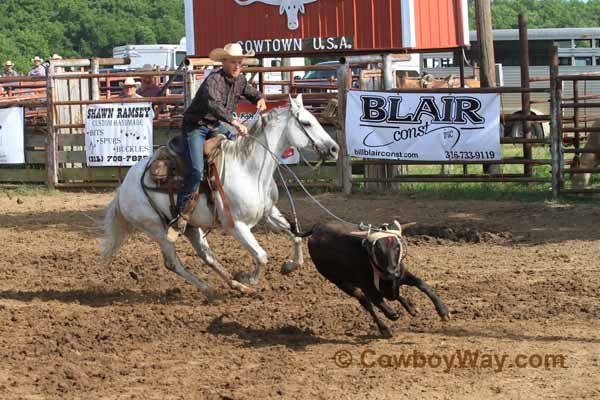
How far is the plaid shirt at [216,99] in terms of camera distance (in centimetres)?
892

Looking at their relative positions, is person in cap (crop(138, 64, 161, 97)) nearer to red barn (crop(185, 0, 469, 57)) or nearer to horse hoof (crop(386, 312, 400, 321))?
red barn (crop(185, 0, 469, 57))

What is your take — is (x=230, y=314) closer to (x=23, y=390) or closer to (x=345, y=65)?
(x=23, y=390)

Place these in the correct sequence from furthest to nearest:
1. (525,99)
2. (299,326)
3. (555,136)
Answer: (525,99) < (555,136) < (299,326)

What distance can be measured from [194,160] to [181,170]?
13.0 inches

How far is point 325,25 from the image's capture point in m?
17.1

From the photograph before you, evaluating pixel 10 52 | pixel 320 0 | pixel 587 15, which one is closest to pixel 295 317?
pixel 320 0

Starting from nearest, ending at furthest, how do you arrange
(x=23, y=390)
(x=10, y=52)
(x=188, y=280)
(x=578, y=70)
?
(x=23, y=390) → (x=188, y=280) → (x=578, y=70) → (x=10, y=52)

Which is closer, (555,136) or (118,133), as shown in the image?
(555,136)

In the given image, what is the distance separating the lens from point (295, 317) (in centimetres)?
831

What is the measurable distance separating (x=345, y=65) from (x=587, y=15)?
53.3m

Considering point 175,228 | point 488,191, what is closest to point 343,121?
point 488,191

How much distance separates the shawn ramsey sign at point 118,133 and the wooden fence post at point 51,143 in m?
0.66

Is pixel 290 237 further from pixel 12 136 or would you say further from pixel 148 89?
pixel 12 136

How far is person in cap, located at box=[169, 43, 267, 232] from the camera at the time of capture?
8.99 meters
